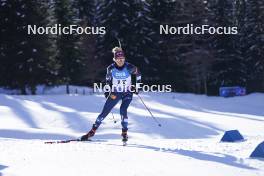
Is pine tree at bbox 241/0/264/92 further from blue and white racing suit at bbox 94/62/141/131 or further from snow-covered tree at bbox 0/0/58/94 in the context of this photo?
blue and white racing suit at bbox 94/62/141/131

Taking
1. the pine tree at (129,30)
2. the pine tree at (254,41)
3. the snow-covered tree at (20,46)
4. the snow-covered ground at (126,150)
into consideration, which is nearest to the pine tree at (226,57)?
the pine tree at (254,41)

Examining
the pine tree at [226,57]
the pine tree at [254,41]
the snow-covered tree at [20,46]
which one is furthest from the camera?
the pine tree at [254,41]

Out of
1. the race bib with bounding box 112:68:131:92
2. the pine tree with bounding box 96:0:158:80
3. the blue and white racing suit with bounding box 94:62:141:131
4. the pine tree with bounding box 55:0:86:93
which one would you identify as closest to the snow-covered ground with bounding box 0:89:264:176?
the blue and white racing suit with bounding box 94:62:141:131

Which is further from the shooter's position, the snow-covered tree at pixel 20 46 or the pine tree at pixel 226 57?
the pine tree at pixel 226 57

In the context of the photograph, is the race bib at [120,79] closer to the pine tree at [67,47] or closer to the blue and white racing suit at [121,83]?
the blue and white racing suit at [121,83]

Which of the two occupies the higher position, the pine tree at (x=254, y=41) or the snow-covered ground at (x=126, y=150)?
the pine tree at (x=254, y=41)

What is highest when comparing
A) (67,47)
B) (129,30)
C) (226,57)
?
(129,30)

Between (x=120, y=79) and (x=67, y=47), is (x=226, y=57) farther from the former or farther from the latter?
(x=120, y=79)

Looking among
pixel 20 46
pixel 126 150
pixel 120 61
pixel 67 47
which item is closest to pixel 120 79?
pixel 120 61

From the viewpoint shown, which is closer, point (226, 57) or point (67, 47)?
point (67, 47)

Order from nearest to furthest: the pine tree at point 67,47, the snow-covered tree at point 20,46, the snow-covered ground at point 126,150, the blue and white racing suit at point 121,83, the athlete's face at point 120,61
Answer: the snow-covered ground at point 126,150
the athlete's face at point 120,61
the blue and white racing suit at point 121,83
the snow-covered tree at point 20,46
the pine tree at point 67,47

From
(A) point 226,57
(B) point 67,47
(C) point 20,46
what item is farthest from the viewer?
(A) point 226,57

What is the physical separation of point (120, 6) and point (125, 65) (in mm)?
30272

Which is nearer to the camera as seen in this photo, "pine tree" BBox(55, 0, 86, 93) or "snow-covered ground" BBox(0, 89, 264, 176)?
"snow-covered ground" BBox(0, 89, 264, 176)
